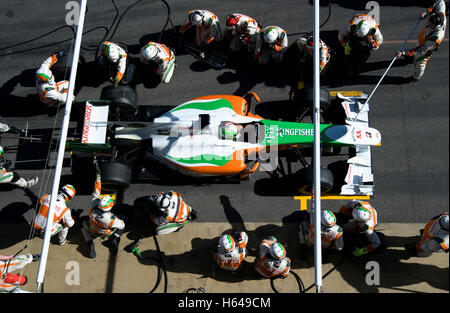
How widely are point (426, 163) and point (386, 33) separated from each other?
3.22 metres

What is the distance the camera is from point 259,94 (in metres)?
7.89

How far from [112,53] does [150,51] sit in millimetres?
765

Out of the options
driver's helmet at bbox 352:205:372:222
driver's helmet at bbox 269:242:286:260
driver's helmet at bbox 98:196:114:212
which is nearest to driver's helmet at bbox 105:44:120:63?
driver's helmet at bbox 98:196:114:212

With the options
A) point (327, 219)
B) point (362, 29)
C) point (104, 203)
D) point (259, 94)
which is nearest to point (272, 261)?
point (327, 219)

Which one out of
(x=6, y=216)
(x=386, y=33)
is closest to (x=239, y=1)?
(x=386, y=33)

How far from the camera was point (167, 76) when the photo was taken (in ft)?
25.9

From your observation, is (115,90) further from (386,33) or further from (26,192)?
(386,33)

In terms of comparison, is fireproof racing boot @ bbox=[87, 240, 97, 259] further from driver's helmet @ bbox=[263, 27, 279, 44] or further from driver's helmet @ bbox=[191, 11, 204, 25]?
driver's helmet @ bbox=[263, 27, 279, 44]

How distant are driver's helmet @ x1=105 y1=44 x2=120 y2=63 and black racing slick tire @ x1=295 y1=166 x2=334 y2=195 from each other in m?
4.37

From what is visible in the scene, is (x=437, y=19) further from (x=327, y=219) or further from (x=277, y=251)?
(x=277, y=251)

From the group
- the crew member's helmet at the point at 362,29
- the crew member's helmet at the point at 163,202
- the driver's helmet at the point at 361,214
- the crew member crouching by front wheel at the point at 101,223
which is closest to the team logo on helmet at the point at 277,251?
the driver's helmet at the point at 361,214

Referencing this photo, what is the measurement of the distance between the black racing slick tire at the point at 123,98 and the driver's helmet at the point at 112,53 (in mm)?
567

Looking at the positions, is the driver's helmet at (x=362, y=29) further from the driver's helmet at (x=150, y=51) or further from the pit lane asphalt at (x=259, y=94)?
the driver's helmet at (x=150, y=51)

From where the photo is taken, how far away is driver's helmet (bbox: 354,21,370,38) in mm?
7004
